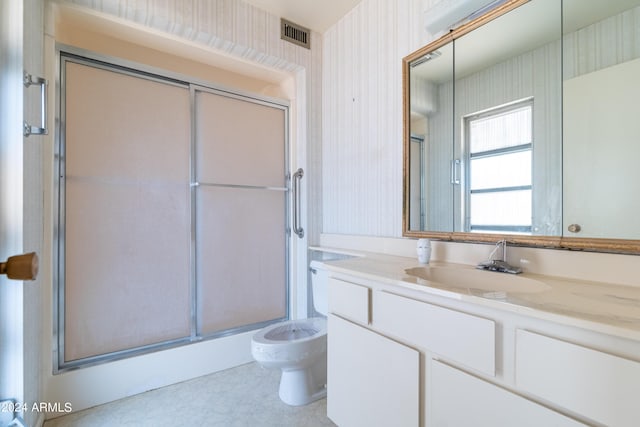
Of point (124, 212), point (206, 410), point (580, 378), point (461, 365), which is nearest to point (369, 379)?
point (461, 365)

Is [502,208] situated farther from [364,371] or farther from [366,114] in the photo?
[366,114]

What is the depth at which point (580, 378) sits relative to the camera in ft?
2.12

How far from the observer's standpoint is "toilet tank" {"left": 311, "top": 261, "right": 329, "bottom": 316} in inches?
79.8

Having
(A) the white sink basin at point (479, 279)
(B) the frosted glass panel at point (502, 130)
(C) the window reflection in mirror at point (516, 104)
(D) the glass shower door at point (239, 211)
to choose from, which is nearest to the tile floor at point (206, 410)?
(D) the glass shower door at point (239, 211)

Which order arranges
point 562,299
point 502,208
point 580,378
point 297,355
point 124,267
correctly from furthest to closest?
point 124,267 < point 297,355 < point 502,208 < point 562,299 < point 580,378

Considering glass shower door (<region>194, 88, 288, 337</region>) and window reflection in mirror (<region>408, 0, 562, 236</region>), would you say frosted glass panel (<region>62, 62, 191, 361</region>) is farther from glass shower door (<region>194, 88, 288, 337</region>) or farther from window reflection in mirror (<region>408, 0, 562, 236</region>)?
window reflection in mirror (<region>408, 0, 562, 236</region>)

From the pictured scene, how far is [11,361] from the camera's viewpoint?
3.85 ft

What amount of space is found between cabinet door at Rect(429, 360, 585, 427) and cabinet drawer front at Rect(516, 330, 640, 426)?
0.05m

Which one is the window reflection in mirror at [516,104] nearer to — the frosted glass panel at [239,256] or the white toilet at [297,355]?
the white toilet at [297,355]

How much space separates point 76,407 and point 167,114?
1878 mm

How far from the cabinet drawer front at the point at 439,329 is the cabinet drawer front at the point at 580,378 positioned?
8cm

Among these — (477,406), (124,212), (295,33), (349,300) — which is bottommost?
(477,406)

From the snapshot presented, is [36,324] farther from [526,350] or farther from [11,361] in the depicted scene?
[526,350]

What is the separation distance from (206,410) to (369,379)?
1065mm
